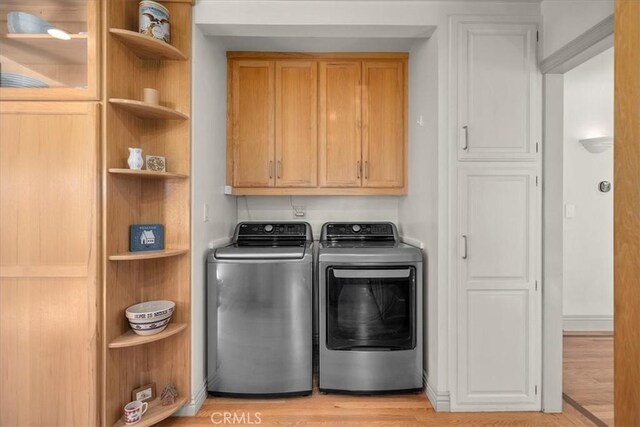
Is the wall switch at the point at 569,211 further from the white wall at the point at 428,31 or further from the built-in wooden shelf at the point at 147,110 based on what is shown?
the built-in wooden shelf at the point at 147,110

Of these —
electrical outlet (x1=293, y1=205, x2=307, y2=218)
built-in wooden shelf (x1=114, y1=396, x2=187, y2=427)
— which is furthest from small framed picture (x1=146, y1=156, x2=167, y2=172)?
built-in wooden shelf (x1=114, y1=396, x2=187, y2=427)

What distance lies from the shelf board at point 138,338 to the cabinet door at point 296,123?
1225 mm

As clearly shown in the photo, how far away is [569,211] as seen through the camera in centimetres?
333

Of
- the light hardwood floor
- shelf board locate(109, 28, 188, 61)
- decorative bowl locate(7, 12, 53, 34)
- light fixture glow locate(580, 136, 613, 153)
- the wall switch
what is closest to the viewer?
decorative bowl locate(7, 12, 53, 34)

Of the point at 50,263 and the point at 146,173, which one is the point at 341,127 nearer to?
the point at 146,173

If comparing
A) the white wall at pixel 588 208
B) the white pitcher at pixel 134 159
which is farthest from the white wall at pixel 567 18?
the white pitcher at pixel 134 159

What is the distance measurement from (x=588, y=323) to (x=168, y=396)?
12.5ft

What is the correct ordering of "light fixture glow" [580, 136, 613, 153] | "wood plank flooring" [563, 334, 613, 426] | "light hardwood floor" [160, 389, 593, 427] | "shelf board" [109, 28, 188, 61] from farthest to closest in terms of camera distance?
1. "light fixture glow" [580, 136, 613, 153]
2. "wood plank flooring" [563, 334, 613, 426]
3. "light hardwood floor" [160, 389, 593, 427]
4. "shelf board" [109, 28, 188, 61]

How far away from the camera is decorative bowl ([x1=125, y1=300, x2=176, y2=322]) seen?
70.4 inches

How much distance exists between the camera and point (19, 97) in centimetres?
163

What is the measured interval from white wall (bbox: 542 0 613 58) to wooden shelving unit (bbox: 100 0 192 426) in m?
2.13

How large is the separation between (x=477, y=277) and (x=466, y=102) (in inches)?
41.5

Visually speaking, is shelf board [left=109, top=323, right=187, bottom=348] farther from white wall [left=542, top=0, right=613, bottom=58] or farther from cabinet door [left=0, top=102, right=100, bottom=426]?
white wall [left=542, top=0, right=613, bottom=58]

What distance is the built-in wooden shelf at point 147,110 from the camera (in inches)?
66.7
